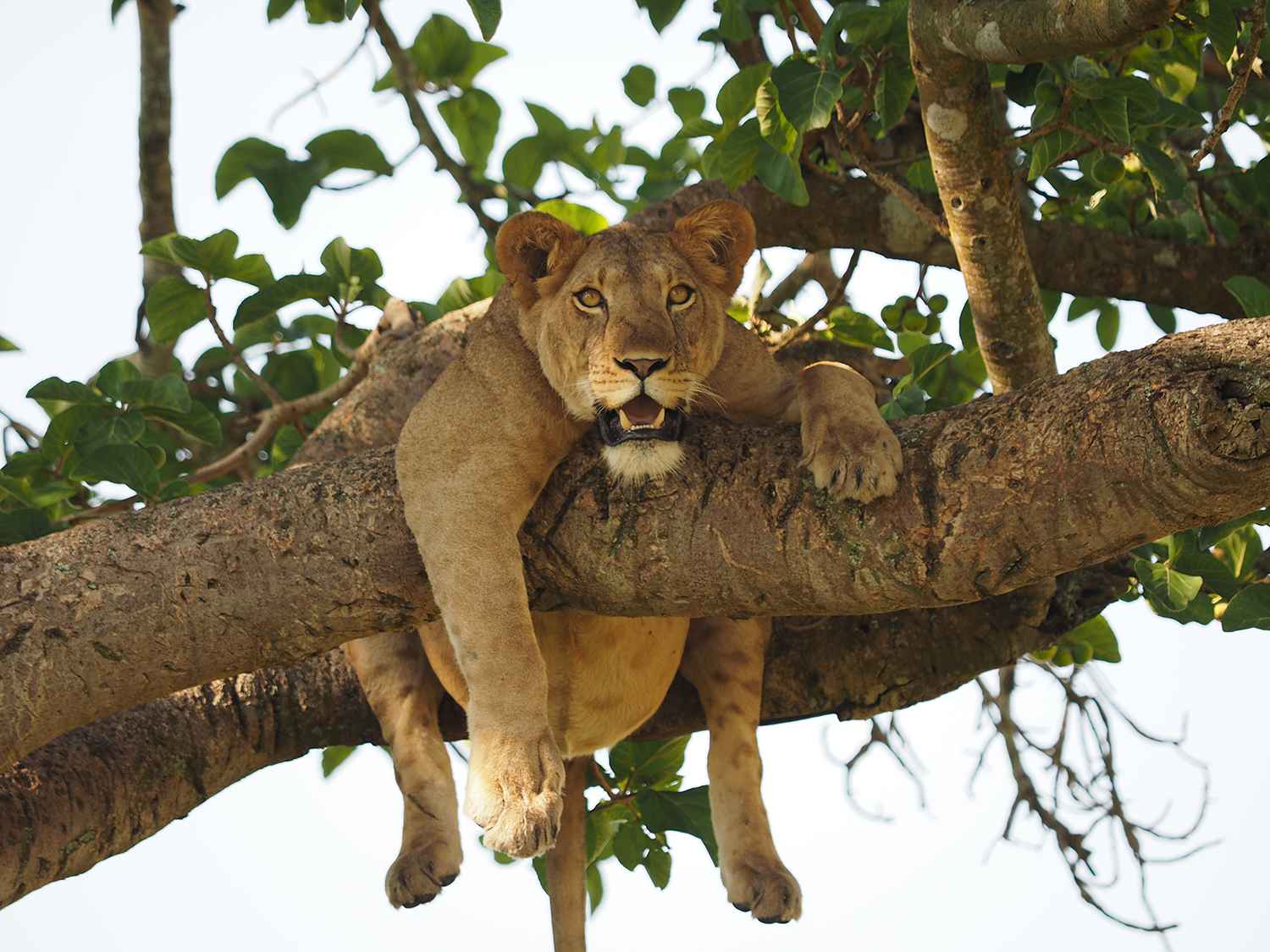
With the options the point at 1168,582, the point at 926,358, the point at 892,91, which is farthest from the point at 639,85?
the point at 1168,582

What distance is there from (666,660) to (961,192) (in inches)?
57.8

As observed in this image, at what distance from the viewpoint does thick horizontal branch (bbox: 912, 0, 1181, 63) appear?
285 centimetres

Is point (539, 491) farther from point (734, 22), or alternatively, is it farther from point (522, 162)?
point (522, 162)

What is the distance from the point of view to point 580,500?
3367mm

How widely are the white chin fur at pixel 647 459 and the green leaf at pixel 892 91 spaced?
4.28ft

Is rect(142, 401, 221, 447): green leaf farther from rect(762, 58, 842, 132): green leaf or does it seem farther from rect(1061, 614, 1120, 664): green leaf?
rect(1061, 614, 1120, 664): green leaf

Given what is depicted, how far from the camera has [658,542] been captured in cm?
324

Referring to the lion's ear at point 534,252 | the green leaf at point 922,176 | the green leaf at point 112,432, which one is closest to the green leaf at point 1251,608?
the green leaf at point 922,176

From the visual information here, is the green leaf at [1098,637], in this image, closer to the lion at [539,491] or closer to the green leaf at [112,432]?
the lion at [539,491]

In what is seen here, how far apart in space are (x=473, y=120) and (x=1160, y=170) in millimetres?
2893

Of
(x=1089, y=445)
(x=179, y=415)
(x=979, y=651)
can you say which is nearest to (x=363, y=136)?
(x=179, y=415)

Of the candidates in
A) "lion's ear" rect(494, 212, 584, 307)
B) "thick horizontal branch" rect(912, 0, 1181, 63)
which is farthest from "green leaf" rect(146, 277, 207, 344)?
"thick horizontal branch" rect(912, 0, 1181, 63)

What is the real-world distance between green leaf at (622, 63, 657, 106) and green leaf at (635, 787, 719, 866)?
2.74m

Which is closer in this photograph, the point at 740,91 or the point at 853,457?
the point at 853,457
